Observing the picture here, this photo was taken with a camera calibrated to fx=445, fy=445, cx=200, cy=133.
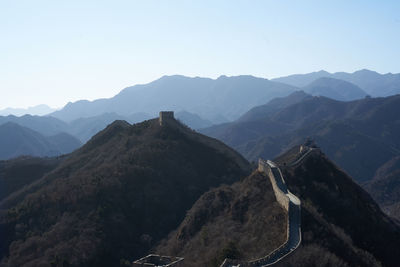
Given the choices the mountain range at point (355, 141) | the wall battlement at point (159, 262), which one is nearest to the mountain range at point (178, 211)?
the wall battlement at point (159, 262)

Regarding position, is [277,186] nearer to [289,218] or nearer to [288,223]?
[289,218]

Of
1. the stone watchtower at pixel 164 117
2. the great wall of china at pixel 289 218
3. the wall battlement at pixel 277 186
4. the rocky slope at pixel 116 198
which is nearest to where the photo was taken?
the great wall of china at pixel 289 218

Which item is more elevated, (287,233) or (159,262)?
(287,233)

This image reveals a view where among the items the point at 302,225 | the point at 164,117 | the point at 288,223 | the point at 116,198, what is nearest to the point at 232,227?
the point at 288,223

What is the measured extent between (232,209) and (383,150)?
13371 centimetres

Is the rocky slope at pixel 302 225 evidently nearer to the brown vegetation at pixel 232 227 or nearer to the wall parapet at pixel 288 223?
the brown vegetation at pixel 232 227

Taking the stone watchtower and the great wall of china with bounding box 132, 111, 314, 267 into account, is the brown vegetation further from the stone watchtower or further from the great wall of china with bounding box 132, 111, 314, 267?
the stone watchtower

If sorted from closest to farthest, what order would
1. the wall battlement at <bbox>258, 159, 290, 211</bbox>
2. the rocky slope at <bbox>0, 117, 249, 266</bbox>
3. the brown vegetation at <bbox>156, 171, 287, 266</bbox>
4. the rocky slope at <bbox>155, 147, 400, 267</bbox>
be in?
the rocky slope at <bbox>155, 147, 400, 267</bbox> → the brown vegetation at <bbox>156, 171, 287, 266</bbox> → the wall battlement at <bbox>258, 159, 290, 211</bbox> → the rocky slope at <bbox>0, 117, 249, 266</bbox>

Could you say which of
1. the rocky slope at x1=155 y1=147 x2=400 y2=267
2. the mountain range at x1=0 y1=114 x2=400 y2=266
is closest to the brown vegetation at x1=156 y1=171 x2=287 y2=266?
the rocky slope at x1=155 y1=147 x2=400 y2=267

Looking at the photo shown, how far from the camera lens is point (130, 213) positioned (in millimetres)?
50875

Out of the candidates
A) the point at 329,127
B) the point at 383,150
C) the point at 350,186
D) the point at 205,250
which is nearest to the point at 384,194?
the point at 383,150

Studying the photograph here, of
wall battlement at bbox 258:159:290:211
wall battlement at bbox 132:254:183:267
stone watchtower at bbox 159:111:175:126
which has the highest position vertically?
stone watchtower at bbox 159:111:175:126

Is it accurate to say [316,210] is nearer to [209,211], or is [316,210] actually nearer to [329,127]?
[209,211]

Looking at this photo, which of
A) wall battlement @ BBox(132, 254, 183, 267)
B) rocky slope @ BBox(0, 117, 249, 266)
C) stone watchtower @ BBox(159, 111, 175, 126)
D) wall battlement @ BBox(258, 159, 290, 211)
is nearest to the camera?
wall battlement @ BBox(132, 254, 183, 267)
